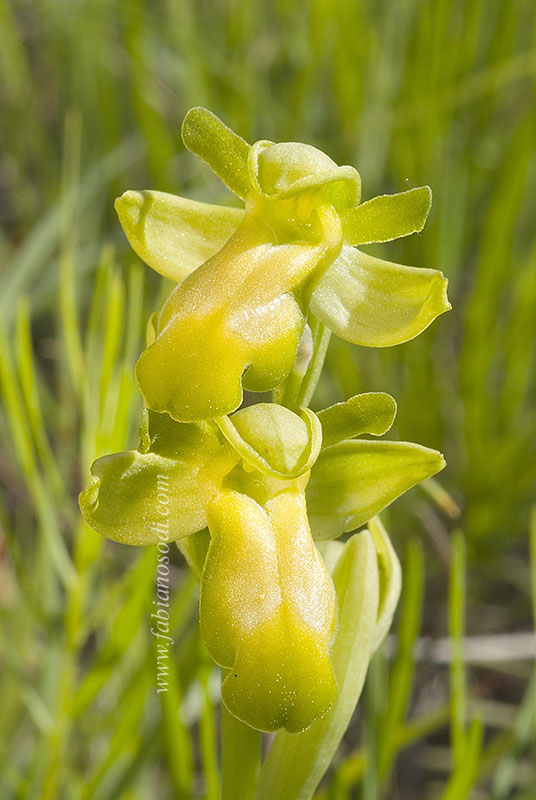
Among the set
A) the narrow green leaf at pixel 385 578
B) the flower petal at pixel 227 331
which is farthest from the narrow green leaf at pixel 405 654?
the flower petal at pixel 227 331

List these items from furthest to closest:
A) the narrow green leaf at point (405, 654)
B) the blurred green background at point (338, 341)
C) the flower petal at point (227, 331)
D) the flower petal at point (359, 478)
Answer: the blurred green background at point (338, 341) < the narrow green leaf at point (405, 654) < the flower petal at point (359, 478) < the flower petal at point (227, 331)

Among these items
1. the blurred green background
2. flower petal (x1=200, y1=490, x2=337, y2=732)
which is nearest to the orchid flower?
flower petal (x1=200, y1=490, x2=337, y2=732)

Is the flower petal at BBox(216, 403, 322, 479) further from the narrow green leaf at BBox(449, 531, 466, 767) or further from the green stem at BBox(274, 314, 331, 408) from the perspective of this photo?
the narrow green leaf at BBox(449, 531, 466, 767)

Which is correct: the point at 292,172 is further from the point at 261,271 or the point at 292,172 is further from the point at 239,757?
the point at 239,757

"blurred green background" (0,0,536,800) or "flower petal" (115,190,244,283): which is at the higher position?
"flower petal" (115,190,244,283)

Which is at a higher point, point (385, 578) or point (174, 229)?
point (174, 229)

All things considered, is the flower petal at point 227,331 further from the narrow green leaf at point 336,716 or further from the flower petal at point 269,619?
the narrow green leaf at point 336,716

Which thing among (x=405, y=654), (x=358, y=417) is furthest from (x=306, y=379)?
(x=405, y=654)
